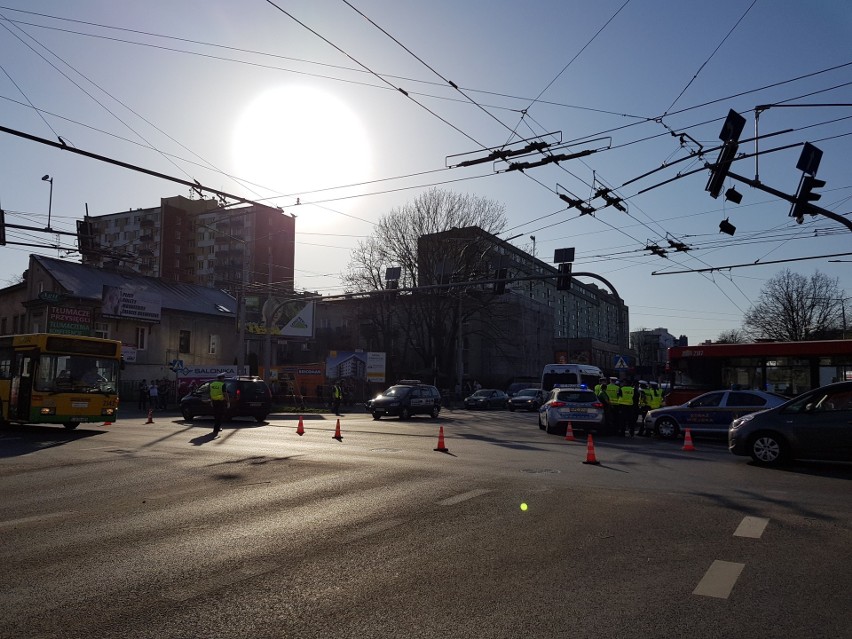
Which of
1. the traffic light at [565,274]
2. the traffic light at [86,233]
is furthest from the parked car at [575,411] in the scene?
the traffic light at [86,233]

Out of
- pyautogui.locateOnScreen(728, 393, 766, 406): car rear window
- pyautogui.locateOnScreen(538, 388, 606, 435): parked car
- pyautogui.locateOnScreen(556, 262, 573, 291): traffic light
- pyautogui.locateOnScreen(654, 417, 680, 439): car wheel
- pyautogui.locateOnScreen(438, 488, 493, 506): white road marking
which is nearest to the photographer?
pyautogui.locateOnScreen(438, 488, 493, 506): white road marking

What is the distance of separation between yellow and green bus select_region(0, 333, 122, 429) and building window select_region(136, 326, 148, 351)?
96.6ft

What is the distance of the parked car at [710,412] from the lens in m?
17.7

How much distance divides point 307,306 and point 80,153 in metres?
44.7

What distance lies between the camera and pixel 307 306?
56.3m

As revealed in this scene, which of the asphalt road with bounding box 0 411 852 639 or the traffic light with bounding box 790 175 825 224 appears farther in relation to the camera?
the traffic light with bounding box 790 175 825 224

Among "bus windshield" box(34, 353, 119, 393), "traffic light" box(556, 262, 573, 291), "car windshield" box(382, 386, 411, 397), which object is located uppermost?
"traffic light" box(556, 262, 573, 291)

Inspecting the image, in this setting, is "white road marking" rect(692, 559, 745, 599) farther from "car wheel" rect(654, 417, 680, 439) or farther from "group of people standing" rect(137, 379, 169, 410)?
"group of people standing" rect(137, 379, 169, 410)

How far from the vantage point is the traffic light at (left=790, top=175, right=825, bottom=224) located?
583 inches

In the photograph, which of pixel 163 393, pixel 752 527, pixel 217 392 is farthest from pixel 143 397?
pixel 752 527

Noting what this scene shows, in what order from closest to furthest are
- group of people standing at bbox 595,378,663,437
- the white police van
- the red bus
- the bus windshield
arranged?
the bus windshield < group of people standing at bbox 595,378,663,437 < the red bus < the white police van

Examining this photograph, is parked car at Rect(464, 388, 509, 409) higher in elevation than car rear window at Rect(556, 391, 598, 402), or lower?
lower

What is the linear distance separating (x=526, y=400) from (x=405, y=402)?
43.1 ft

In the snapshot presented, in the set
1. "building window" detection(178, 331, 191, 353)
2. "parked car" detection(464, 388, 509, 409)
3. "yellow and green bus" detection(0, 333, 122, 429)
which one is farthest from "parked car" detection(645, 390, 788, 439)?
"building window" detection(178, 331, 191, 353)
